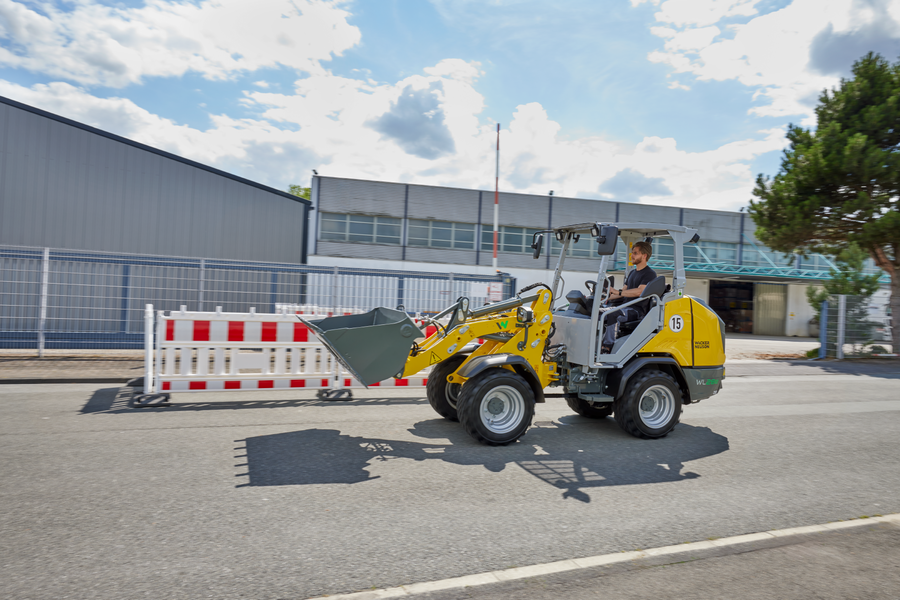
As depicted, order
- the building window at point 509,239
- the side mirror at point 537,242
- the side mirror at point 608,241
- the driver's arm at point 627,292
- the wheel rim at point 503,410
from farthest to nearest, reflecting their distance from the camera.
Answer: the building window at point 509,239, the side mirror at point 537,242, the driver's arm at point 627,292, the wheel rim at point 503,410, the side mirror at point 608,241

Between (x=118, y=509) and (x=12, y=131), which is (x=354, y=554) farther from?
(x=12, y=131)

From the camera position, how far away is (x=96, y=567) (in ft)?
9.32

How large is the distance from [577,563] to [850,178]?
1798cm

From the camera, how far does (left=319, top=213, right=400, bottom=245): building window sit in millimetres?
31547

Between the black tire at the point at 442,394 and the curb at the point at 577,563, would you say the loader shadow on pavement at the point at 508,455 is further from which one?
A: the curb at the point at 577,563

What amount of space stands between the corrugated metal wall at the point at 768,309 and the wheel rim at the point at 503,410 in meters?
33.9

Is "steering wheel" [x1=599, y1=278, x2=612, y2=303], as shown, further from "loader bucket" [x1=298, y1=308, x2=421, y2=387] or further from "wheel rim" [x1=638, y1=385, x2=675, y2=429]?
"loader bucket" [x1=298, y1=308, x2=421, y2=387]

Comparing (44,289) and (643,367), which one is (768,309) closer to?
(643,367)

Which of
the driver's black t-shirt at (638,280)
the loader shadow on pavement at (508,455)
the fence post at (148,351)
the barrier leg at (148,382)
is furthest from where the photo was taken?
the fence post at (148,351)

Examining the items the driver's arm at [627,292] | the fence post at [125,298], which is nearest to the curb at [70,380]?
the fence post at [125,298]

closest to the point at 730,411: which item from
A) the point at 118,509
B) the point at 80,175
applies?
the point at 118,509

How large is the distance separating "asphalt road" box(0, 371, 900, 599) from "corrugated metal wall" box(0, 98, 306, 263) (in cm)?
971

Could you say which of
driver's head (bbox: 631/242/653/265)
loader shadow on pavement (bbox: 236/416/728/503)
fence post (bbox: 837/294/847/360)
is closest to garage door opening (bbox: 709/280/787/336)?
fence post (bbox: 837/294/847/360)

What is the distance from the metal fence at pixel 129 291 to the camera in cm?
1041
